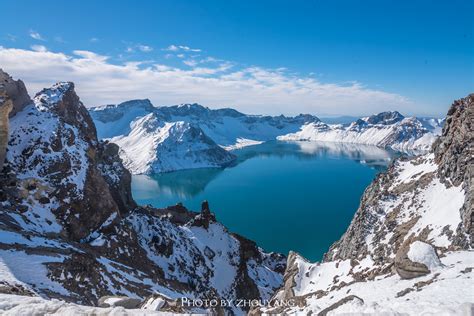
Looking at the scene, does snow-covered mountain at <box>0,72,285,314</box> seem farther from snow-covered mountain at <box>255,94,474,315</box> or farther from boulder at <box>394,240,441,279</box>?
boulder at <box>394,240,441,279</box>

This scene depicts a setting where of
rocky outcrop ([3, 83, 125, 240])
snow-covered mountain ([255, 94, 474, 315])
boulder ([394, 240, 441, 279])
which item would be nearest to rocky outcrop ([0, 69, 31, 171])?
rocky outcrop ([3, 83, 125, 240])

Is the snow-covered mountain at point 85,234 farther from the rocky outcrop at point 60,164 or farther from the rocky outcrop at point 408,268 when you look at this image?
the rocky outcrop at point 408,268

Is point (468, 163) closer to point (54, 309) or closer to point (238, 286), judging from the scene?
point (238, 286)

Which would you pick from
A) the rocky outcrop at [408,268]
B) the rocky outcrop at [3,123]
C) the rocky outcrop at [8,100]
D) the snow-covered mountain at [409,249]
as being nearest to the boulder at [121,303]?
the snow-covered mountain at [409,249]

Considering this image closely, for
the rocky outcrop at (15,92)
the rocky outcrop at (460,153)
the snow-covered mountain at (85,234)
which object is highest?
the rocky outcrop at (15,92)

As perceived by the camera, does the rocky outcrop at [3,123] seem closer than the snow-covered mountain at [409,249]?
No

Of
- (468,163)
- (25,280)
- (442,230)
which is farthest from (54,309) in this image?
(468,163)

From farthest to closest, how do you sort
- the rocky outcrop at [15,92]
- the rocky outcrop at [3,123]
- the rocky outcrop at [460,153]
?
the rocky outcrop at [15,92] < the rocky outcrop at [3,123] < the rocky outcrop at [460,153]
